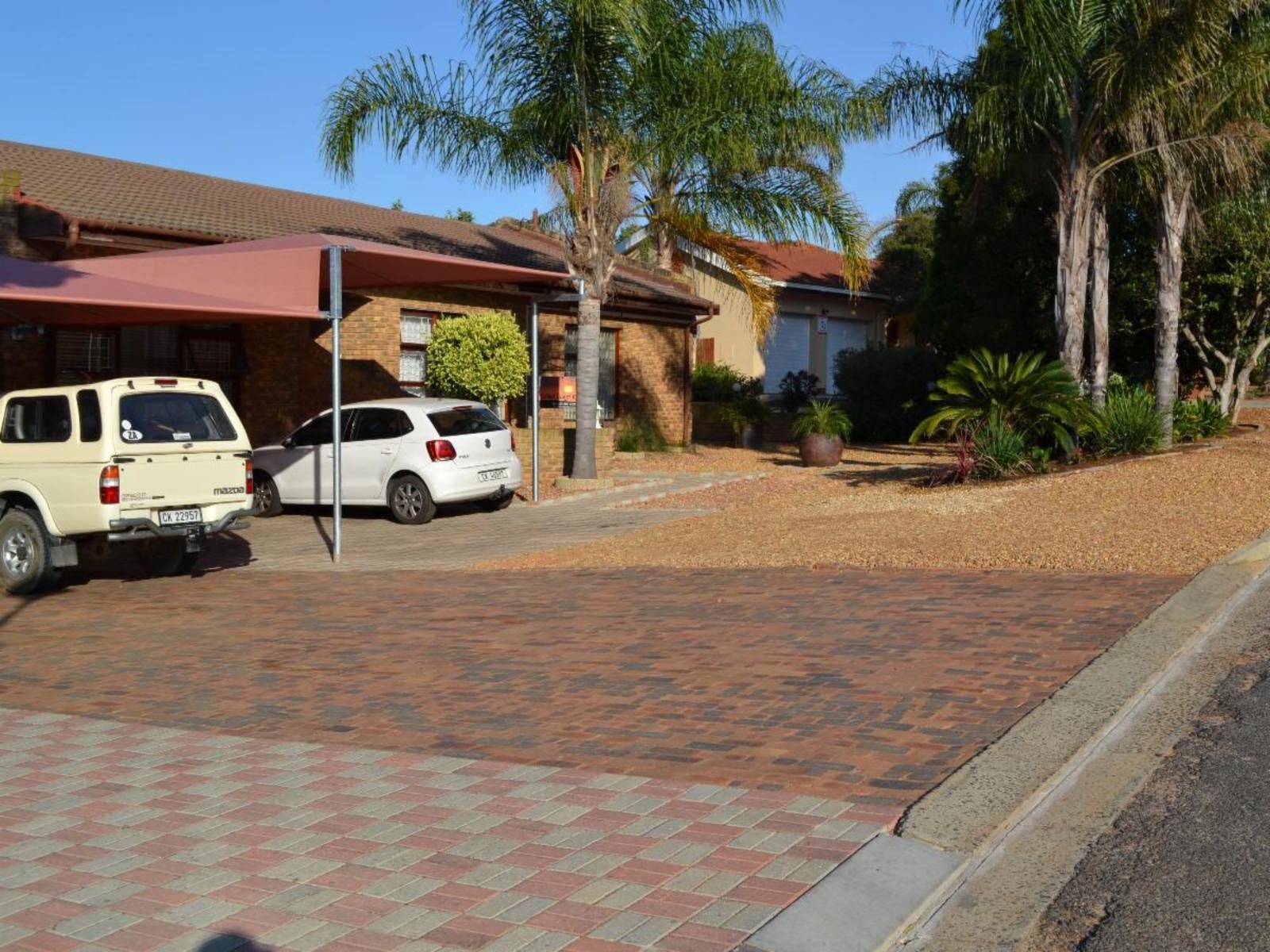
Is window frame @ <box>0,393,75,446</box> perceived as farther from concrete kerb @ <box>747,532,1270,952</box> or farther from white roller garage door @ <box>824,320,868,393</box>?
white roller garage door @ <box>824,320,868,393</box>

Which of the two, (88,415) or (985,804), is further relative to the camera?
(88,415)

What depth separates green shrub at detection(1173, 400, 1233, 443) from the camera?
20.8 metres

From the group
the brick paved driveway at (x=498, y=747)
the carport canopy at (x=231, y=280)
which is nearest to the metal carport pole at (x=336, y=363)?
the carport canopy at (x=231, y=280)

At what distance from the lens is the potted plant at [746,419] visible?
94.4 ft

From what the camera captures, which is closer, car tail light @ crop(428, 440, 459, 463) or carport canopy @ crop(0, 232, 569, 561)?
carport canopy @ crop(0, 232, 569, 561)

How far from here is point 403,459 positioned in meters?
16.3

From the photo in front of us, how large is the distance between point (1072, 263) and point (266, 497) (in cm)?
1122

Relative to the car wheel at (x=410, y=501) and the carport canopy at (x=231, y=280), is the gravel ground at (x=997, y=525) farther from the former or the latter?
the carport canopy at (x=231, y=280)

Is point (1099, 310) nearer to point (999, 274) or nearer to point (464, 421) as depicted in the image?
point (999, 274)

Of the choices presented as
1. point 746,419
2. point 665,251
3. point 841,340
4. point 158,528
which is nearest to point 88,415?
point 158,528

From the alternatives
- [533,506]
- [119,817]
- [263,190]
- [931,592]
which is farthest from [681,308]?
[119,817]

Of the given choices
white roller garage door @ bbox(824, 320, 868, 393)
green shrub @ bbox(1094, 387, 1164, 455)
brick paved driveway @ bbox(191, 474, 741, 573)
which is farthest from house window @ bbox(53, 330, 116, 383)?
white roller garage door @ bbox(824, 320, 868, 393)

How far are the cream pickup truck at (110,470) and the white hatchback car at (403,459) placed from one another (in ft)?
12.4

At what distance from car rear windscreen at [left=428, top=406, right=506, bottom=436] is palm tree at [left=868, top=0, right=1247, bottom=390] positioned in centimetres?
717
